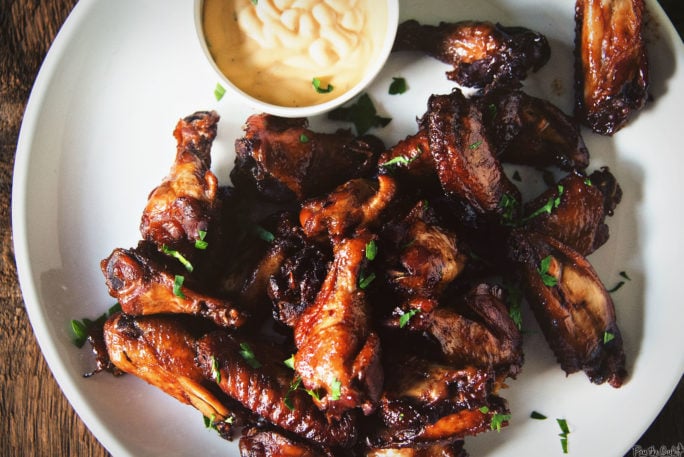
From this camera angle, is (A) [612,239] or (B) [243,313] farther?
(A) [612,239]

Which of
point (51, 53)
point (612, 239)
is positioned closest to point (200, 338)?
point (51, 53)

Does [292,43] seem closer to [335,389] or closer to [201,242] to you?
[201,242]

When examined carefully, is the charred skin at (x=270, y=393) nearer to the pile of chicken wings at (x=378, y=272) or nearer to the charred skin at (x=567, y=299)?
the pile of chicken wings at (x=378, y=272)

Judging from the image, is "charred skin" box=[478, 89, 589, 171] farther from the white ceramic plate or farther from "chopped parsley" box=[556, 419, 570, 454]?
"chopped parsley" box=[556, 419, 570, 454]

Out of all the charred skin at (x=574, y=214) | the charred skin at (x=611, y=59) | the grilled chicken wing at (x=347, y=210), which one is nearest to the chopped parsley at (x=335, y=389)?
the grilled chicken wing at (x=347, y=210)

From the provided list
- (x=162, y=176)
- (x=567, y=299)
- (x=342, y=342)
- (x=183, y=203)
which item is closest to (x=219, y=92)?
(x=162, y=176)

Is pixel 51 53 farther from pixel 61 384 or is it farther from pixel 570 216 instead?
pixel 570 216
